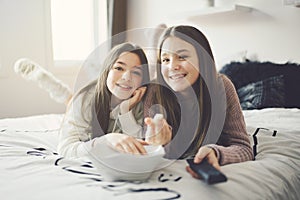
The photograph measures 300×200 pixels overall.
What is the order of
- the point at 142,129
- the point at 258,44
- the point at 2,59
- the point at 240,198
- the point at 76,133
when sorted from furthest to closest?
the point at 2,59
the point at 258,44
the point at 76,133
the point at 142,129
the point at 240,198

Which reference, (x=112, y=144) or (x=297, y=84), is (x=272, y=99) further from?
(x=112, y=144)

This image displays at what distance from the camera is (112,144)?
2.57ft

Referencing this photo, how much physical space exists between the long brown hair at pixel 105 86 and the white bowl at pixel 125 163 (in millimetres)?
145

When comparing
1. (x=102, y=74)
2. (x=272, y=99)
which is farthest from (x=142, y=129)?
(x=272, y=99)

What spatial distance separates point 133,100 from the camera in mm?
905

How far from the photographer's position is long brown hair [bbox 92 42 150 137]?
91 cm

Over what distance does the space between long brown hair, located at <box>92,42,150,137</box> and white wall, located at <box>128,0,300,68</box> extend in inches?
53.7

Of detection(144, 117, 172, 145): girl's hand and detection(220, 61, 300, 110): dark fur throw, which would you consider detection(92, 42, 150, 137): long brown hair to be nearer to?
detection(144, 117, 172, 145): girl's hand

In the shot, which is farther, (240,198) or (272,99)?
(272,99)

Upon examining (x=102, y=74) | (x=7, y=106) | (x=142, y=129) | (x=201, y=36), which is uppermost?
(x=201, y=36)

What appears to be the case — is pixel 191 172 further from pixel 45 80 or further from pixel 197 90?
pixel 45 80

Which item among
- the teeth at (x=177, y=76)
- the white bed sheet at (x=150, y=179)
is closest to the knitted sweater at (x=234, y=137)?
the white bed sheet at (x=150, y=179)

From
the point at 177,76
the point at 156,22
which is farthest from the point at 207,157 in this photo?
the point at 156,22

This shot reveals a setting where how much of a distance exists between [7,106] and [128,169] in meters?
1.99
